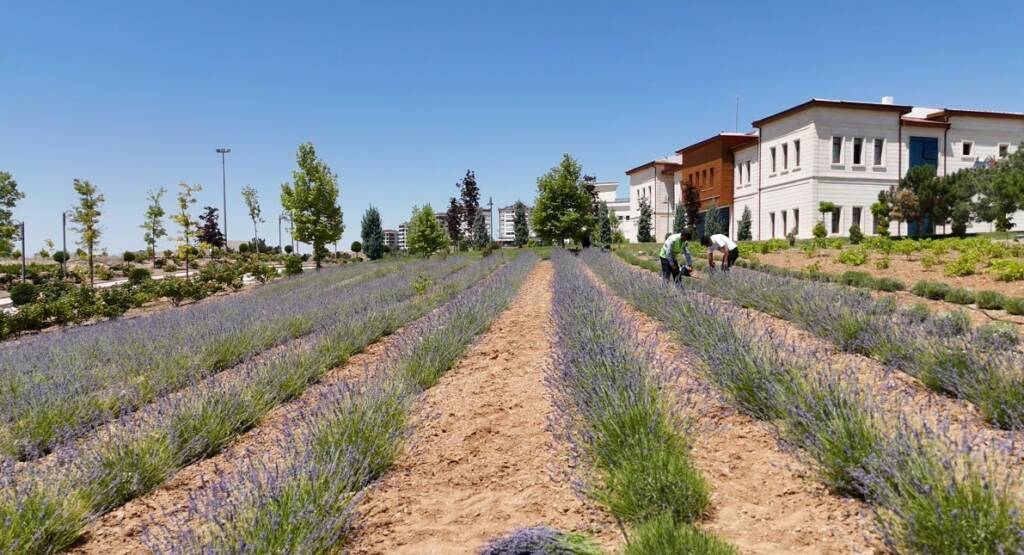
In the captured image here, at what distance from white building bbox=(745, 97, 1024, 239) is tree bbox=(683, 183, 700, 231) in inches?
260

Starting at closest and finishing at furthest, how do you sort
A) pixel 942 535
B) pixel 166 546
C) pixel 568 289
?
pixel 942 535 < pixel 166 546 < pixel 568 289

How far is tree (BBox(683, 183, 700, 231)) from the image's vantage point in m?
43.8

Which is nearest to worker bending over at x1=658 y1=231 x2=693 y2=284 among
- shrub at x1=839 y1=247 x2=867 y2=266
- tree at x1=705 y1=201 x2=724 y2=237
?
shrub at x1=839 y1=247 x2=867 y2=266

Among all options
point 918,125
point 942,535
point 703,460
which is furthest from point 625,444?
point 918,125

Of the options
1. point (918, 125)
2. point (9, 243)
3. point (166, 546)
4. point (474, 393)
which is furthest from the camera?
point (918, 125)

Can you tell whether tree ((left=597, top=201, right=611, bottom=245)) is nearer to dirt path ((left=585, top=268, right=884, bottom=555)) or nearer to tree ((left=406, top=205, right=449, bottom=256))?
tree ((left=406, top=205, right=449, bottom=256))

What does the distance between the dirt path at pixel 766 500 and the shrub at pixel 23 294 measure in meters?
17.6

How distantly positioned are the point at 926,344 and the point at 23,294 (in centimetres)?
1945

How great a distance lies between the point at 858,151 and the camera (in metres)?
33.4

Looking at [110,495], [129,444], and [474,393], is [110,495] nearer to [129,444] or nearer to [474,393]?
[129,444]

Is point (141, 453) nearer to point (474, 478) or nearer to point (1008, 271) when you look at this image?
point (474, 478)

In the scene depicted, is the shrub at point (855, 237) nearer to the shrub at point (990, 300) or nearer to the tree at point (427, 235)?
the shrub at point (990, 300)

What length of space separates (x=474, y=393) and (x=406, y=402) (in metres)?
0.91

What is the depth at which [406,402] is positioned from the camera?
4.14 meters
